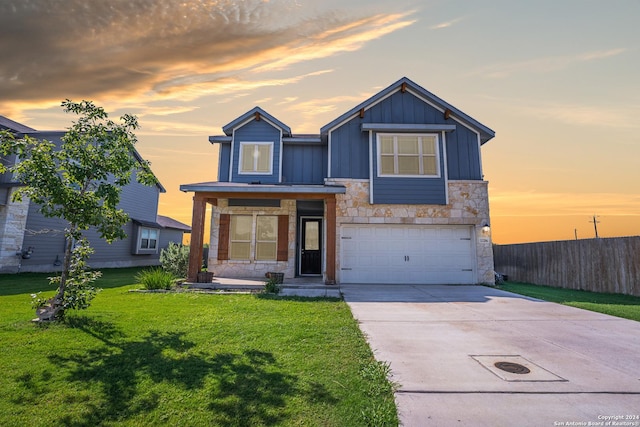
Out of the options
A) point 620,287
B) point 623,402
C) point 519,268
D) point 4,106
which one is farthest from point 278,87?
point 519,268

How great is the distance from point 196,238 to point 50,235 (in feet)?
35.0

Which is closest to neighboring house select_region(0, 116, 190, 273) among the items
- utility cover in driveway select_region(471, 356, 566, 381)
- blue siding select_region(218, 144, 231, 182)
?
blue siding select_region(218, 144, 231, 182)

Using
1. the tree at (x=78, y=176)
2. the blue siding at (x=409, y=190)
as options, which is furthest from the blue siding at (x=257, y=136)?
the tree at (x=78, y=176)

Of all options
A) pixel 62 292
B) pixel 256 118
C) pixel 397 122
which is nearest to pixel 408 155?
pixel 397 122

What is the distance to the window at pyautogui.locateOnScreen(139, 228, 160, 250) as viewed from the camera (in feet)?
67.6

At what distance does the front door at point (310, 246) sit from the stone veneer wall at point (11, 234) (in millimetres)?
12825

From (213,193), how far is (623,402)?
10442 millimetres

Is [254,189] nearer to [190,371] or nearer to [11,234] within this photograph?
[190,371]

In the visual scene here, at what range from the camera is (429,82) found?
12430 millimetres

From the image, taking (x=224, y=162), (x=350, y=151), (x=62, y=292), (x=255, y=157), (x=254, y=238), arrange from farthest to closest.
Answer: (x=224, y=162) → (x=255, y=157) → (x=254, y=238) → (x=350, y=151) → (x=62, y=292)

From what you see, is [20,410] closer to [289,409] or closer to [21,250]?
[289,409]

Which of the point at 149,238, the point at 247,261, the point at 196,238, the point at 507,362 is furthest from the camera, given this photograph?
the point at 149,238

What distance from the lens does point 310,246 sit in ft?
43.1

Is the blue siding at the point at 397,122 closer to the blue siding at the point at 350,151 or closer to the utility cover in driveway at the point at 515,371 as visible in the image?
the blue siding at the point at 350,151
